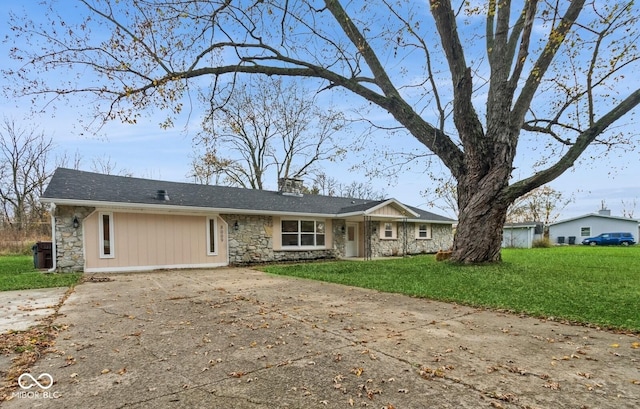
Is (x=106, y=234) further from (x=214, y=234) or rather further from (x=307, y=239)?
(x=307, y=239)

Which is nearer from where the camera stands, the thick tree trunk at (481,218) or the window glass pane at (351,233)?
the thick tree trunk at (481,218)

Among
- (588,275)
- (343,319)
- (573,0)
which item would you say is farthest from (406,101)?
(343,319)

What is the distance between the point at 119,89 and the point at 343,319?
8.48m

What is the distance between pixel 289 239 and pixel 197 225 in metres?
4.28

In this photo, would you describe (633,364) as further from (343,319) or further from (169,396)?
(169,396)

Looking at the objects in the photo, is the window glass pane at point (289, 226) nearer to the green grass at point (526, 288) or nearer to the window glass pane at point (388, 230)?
the green grass at point (526, 288)

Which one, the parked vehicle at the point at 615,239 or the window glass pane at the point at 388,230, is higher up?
the window glass pane at the point at 388,230

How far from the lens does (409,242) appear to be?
19.9 metres

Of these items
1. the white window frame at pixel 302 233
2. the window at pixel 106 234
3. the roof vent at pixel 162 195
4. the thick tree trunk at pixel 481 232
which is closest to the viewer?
the thick tree trunk at pixel 481 232

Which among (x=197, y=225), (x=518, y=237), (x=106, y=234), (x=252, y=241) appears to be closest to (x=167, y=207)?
(x=197, y=225)

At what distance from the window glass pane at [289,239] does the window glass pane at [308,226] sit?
568mm

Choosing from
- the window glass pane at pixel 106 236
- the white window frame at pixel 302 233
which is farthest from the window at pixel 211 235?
the window glass pane at pixel 106 236

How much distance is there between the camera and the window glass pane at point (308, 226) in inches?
630

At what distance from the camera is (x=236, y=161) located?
26.4 meters
